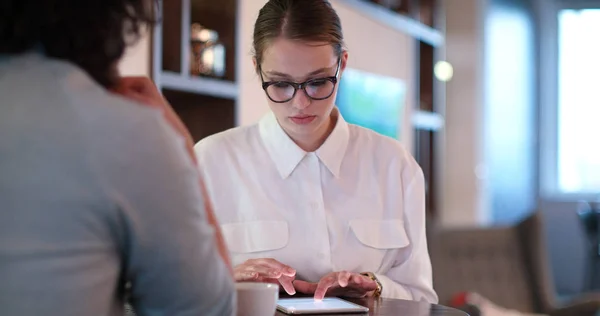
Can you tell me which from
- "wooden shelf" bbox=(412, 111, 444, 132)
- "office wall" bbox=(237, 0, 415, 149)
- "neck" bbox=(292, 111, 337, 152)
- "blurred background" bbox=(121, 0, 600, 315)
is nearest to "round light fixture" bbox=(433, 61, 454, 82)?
"blurred background" bbox=(121, 0, 600, 315)

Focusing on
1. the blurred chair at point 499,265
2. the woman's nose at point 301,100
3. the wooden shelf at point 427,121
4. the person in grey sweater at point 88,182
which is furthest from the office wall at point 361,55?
the person in grey sweater at point 88,182

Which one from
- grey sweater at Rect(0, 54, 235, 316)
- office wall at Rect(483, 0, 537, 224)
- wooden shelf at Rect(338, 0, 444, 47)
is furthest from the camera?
office wall at Rect(483, 0, 537, 224)

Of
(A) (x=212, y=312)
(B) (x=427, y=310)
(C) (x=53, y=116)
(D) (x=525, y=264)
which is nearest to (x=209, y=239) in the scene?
(A) (x=212, y=312)

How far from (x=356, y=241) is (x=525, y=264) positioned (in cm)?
232

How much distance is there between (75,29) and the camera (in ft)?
2.77

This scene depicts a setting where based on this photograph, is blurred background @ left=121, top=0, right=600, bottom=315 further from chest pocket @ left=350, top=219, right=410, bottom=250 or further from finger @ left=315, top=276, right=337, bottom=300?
finger @ left=315, top=276, right=337, bottom=300

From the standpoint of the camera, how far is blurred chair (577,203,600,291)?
17.5 feet

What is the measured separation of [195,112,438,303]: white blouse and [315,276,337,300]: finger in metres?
0.19

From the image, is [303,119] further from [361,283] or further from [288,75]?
[361,283]

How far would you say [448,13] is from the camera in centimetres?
704

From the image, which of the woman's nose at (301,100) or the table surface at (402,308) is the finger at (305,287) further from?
the woman's nose at (301,100)

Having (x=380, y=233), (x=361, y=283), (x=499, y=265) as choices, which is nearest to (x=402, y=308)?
(x=361, y=283)

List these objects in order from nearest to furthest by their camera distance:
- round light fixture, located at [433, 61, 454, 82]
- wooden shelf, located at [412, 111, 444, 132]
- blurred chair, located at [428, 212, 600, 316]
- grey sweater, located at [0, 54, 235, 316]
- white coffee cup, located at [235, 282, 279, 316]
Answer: grey sweater, located at [0, 54, 235, 316] < white coffee cup, located at [235, 282, 279, 316] < blurred chair, located at [428, 212, 600, 316] < wooden shelf, located at [412, 111, 444, 132] < round light fixture, located at [433, 61, 454, 82]

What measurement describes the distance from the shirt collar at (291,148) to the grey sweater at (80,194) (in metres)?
0.91
